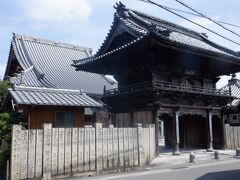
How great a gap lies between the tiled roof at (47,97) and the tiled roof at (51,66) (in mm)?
8237

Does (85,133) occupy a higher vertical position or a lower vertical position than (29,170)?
higher

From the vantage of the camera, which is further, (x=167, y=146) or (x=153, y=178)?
(x=167, y=146)

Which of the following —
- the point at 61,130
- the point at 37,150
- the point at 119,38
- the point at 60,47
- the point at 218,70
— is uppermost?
the point at 60,47

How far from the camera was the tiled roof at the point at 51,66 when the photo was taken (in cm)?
2742

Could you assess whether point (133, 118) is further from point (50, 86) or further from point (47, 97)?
point (50, 86)

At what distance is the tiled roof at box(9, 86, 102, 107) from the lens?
15259mm

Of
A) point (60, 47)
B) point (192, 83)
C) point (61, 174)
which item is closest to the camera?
point (61, 174)

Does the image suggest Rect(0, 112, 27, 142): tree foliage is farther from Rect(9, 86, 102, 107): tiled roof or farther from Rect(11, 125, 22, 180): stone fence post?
Rect(11, 125, 22, 180): stone fence post

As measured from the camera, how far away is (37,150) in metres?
11.2

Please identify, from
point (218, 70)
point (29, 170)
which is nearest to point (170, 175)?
point (29, 170)

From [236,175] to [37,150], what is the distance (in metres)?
7.77

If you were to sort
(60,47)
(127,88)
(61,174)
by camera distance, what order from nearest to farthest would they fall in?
(61,174) → (127,88) → (60,47)

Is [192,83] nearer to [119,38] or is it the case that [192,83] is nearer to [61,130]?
[119,38]

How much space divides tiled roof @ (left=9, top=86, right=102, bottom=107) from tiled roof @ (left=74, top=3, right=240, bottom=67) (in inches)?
179
